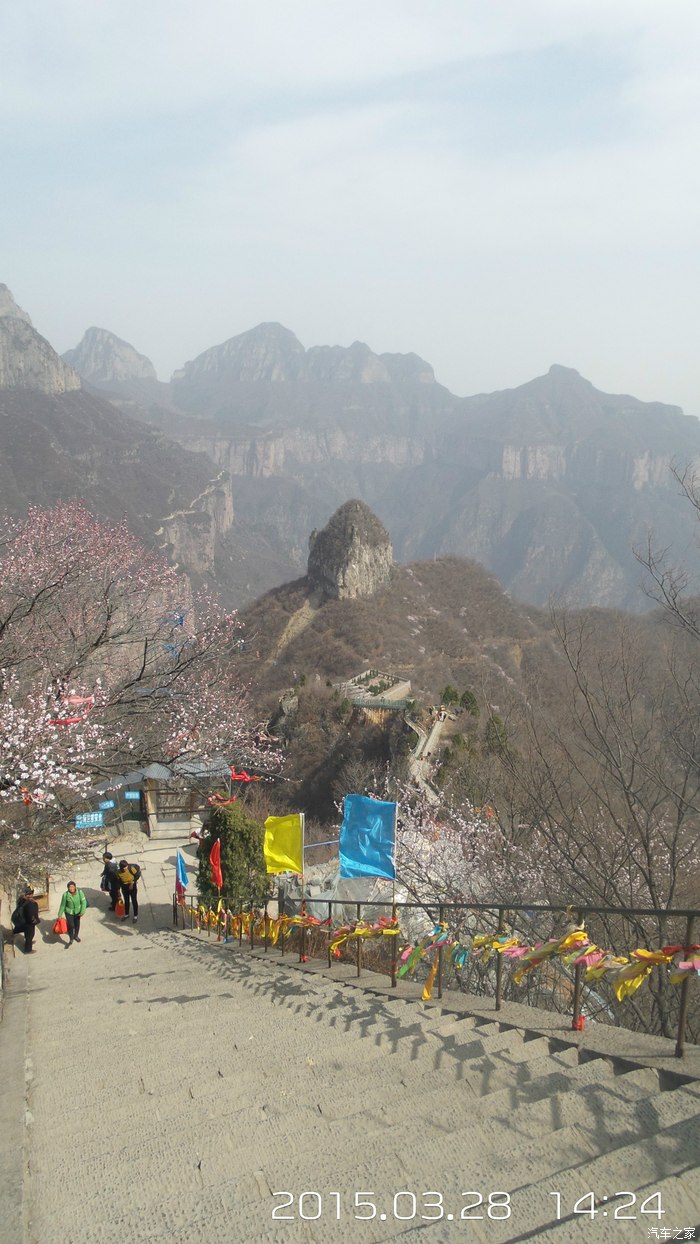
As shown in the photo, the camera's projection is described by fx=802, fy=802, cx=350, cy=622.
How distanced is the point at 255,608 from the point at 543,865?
6658cm

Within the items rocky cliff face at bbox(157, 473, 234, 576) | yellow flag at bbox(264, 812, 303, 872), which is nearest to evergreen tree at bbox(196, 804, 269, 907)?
yellow flag at bbox(264, 812, 303, 872)

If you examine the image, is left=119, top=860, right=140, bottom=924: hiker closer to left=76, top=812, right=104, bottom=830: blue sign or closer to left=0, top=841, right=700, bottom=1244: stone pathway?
left=76, top=812, right=104, bottom=830: blue sign

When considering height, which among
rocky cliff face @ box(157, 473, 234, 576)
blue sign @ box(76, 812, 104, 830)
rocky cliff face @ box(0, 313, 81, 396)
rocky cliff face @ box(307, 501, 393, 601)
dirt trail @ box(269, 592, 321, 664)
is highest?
rocky cliff face @ box(0, 313, 81, 396)

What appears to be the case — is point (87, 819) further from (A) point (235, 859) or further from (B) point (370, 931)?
(B) point (370, 931)

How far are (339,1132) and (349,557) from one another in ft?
236

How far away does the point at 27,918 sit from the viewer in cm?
1170

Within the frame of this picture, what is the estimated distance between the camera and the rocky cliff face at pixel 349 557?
7519 centimetres

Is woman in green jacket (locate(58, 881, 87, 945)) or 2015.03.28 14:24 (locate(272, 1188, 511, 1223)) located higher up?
2015.03.28 14:24 (locate(272, 1188, 511, 1223))

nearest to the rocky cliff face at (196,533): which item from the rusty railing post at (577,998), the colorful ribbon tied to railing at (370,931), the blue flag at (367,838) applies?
the blue flag at (367,838)

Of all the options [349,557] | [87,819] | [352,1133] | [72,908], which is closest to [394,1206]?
[352,1133]

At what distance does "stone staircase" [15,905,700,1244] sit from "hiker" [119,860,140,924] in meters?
8.38

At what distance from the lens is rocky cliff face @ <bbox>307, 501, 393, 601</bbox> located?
2960 inches

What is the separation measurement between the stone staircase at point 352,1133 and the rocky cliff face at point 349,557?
6910 centimetres

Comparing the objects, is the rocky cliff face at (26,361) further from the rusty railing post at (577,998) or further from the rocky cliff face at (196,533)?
the rusty railing post at (577,998)
